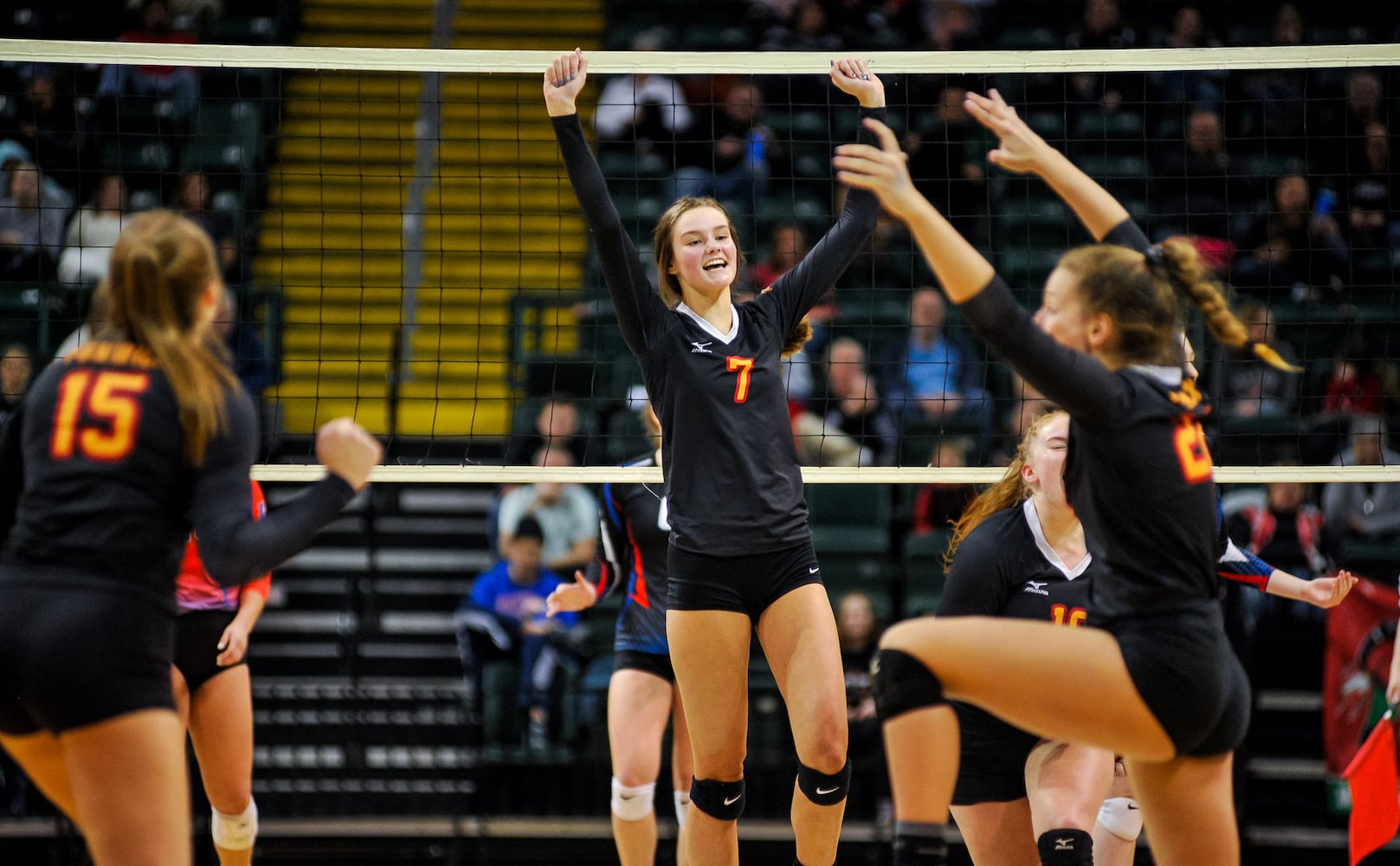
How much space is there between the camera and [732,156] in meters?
11.2

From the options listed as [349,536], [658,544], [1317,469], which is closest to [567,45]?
[349,536]

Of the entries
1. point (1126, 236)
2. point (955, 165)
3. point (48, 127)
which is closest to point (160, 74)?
point (48, 127)

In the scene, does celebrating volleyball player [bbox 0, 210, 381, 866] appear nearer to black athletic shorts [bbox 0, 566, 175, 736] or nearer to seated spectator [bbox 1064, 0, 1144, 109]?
black athletic shorts [bbox 0, 566, 175, 736]

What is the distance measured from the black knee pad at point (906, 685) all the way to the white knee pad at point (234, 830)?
113 inches

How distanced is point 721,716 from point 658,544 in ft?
6.90

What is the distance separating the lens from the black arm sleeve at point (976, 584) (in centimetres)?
504

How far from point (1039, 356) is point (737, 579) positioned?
1609mm

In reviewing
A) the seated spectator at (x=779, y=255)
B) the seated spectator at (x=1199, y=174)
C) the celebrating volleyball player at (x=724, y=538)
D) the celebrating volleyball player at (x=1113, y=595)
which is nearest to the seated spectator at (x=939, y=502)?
the seated spectator at (x=779, y=255)

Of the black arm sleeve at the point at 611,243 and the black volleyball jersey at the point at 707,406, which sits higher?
the black arm sleeve at the point at 611,243

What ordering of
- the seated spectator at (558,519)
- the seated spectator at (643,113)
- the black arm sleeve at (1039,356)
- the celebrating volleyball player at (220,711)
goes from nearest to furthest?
the black arm sleeve at (1039,356)
the celebrating volleyball player at (220,711)
the seated spectator at (558,519)
the seated spectator at (643,113)

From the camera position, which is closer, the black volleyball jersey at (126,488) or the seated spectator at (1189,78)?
the black volleyball jersey at (126,488)

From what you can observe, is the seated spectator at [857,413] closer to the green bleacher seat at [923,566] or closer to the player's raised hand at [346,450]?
the green bleacher seat at [923,566]

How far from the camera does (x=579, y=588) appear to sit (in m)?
6.54

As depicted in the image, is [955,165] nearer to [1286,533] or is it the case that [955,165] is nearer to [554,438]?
[1286,533]
